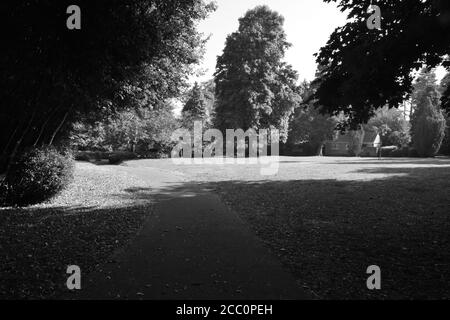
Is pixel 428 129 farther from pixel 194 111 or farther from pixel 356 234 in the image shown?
pixel 356 234

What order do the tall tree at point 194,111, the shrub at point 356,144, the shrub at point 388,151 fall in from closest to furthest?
1. the tall tree at point 194,111
2. the shrub at point 388,151
3. the shrub at point 356,144

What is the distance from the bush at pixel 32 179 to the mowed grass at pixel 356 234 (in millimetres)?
6431

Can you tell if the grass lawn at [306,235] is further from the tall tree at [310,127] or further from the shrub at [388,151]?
the tall tree at [310,127]

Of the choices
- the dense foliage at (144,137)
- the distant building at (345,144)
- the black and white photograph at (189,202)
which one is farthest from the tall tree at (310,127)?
the black and white photograph at (189,202)

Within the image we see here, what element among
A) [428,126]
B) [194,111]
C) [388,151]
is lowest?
[388,151]

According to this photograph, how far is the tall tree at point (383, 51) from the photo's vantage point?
7.12 metres

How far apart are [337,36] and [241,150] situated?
40297 millimetres

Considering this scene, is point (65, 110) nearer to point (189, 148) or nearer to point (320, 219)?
point (320, 219)

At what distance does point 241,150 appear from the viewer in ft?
164

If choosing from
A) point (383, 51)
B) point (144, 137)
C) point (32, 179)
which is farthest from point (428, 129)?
point (32, 179)

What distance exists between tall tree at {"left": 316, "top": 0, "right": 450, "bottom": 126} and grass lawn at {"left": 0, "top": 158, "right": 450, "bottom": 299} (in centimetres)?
312

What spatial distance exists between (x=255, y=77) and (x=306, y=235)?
4021 cm

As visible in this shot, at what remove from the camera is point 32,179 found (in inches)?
511
